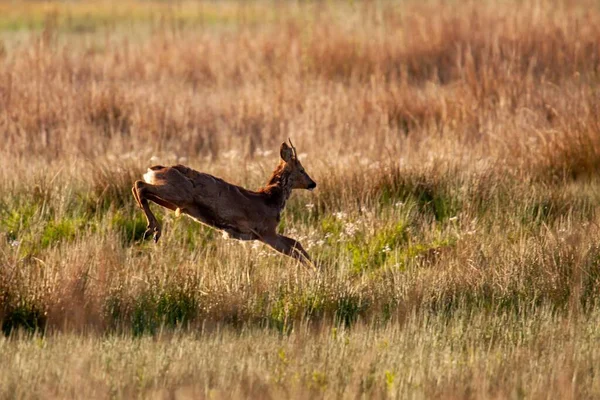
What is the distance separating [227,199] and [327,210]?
2.38 meters

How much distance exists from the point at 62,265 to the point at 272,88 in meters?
7.43

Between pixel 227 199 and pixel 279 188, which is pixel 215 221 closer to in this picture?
pixel 227 199

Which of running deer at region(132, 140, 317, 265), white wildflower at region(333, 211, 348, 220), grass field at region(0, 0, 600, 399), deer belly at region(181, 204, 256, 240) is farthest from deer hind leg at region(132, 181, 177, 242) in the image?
white wildflower at region(333, 211, 348, 220)

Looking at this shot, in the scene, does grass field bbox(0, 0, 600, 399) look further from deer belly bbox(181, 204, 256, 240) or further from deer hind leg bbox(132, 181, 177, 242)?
deer hind leg bbox(132, 181, 177, 242)

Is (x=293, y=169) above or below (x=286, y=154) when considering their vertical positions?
below

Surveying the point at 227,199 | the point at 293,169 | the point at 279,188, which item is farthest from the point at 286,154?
the point at 227,199

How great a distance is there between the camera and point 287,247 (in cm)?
809

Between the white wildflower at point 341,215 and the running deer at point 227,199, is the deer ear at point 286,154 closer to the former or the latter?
the running deer at point 227,199

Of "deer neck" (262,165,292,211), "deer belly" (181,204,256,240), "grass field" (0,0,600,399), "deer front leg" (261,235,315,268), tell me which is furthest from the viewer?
"deer neck" (262,165,292,211)

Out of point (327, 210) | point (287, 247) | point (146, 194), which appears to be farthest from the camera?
point (327, 210)

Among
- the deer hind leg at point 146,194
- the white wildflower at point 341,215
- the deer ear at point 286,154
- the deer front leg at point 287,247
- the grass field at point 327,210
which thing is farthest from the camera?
the white wildflower at point 341,215

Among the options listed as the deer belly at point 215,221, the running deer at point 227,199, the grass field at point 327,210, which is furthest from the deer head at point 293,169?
the deer belly at point 215,221

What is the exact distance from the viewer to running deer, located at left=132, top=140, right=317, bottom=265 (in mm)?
7078

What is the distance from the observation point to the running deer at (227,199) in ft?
23.2
